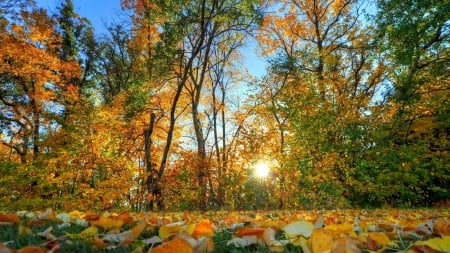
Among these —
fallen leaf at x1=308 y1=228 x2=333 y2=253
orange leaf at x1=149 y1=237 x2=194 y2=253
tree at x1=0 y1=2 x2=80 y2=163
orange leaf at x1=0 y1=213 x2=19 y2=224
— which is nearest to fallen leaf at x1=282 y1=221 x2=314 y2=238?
fallen leaf at x1=308 y1=228 x2=333 y2=253

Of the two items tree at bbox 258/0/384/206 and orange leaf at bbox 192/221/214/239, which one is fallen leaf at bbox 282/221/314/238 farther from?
tree at bbox 258/0/384/206

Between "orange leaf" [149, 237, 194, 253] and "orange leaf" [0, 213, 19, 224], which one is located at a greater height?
"orange leaf" [0, 213, 19, 224]

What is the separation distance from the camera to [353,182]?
11289 mm

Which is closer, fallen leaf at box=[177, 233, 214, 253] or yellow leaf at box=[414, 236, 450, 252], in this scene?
yellow leaf at box=[414, 236, 450, 252]

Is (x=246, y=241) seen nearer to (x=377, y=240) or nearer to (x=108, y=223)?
(x=377, y=240)

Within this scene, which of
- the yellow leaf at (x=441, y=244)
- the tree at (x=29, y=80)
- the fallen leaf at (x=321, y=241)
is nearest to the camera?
the yellow leaf at (x=441, y=244)

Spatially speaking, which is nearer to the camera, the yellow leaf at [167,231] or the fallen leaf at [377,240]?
the fallen leaf at [377,240]

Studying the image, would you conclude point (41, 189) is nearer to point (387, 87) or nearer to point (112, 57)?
point (112, 57)

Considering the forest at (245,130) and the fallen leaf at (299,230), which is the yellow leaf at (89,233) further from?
the forest at (245,130)

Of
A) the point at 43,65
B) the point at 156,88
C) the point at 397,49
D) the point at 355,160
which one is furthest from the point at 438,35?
the point at 43,65

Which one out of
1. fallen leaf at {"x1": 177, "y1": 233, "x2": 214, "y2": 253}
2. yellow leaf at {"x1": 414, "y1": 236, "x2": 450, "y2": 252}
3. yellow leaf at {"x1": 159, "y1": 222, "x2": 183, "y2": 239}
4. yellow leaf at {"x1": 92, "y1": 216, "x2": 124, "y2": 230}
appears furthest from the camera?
yellow leaf at {"x1": 92, "y1": 216, "x2": 124, "y2": 230}

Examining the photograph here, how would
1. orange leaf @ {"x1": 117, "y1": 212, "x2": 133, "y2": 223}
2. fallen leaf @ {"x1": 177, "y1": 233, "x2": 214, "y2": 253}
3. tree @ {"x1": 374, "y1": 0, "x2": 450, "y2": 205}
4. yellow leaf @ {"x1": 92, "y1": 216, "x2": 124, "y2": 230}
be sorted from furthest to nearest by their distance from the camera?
tree @ {"x1": 374, "y1": 0, "x2": 450, "y2": 205} → orange leaf @ {"x1": 117, "y1": 212, "x2": 133, "y2": 223} → yellow leaf @ {"x1": 92, "y1": 216, "x2": 124, "y2": 230} → fallen leaf @ {"x1": 177, "y1": 233, "x2": 214, "y2": 253}

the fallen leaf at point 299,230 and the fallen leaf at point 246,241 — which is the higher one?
the fallen leaf at point 299,230

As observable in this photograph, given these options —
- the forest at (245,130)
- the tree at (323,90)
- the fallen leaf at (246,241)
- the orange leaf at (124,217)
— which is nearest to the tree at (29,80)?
the forest at (245,130)
